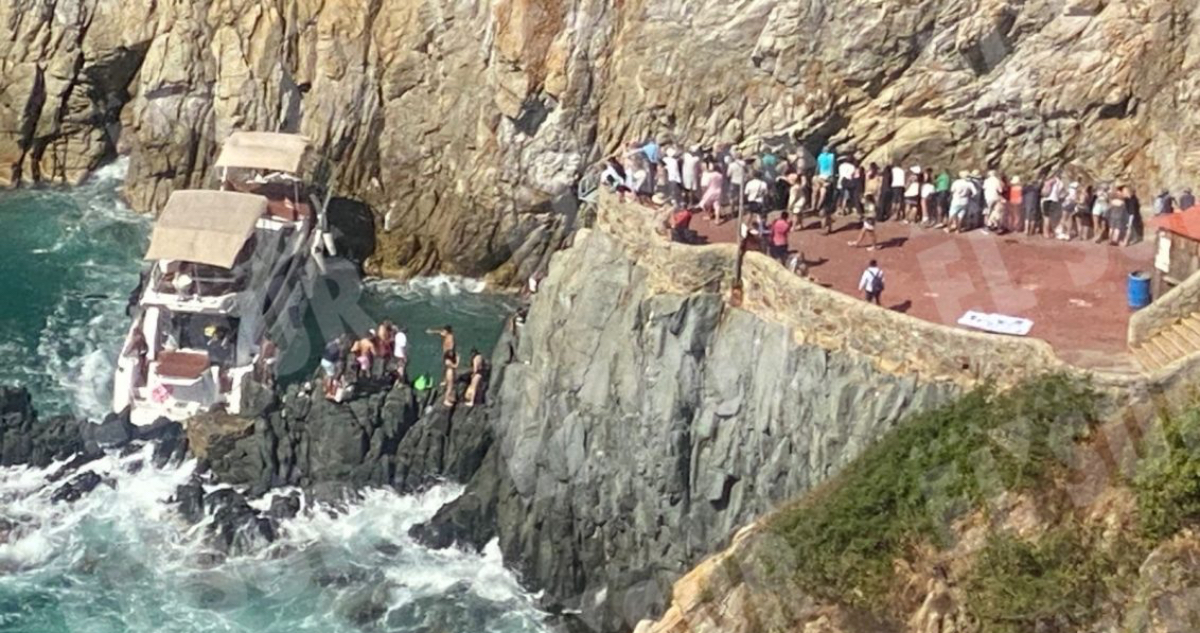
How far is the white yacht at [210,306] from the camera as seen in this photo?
121ft

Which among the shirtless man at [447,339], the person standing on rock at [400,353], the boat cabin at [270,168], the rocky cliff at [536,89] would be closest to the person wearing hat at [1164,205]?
the rocky cliff at [536,89]

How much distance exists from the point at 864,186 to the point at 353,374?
39.1ft

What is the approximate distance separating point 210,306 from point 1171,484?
77.0 ft

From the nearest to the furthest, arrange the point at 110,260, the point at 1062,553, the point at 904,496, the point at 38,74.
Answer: the point at 1062,553
the point at 904,496
the point at 110,260
the point at 38,74

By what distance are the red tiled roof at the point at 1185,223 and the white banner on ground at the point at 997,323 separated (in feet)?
10.0

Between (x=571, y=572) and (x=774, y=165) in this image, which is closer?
(x=571, y=572)

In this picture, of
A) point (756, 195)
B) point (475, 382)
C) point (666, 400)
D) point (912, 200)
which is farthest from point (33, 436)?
point (912, 200)

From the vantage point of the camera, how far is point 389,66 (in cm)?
4656

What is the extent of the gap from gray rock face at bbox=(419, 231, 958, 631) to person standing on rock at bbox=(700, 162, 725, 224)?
2160 mm

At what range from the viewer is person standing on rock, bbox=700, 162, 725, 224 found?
107 ft

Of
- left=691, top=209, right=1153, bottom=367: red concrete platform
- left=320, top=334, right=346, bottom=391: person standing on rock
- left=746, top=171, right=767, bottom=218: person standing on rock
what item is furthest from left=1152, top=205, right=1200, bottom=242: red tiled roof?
left=320, top=334, right=346, bottom=391: person standing on rock

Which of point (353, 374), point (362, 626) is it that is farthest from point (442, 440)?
point (362, 626)

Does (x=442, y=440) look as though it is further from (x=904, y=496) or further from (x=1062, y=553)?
(x=1062, y=553)

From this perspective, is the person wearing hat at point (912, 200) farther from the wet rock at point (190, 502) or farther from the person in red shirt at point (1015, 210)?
the wet rock at point (190, 502)
